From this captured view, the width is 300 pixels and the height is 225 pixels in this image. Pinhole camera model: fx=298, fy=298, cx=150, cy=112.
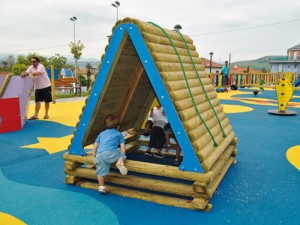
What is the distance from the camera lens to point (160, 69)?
3789 mm

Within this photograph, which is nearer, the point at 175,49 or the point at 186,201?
the point at 186,201

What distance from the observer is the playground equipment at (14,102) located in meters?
8.16

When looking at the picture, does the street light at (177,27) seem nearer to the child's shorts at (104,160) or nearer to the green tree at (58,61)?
the child's shorts at (104,160)

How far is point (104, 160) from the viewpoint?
13.6ft

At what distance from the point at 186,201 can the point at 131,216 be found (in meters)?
0.77

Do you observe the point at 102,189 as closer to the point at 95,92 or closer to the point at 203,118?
the point at 95,92

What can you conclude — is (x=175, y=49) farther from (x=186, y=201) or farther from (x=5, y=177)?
(x=5, y=177)

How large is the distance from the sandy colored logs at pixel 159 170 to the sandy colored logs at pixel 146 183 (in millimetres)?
102

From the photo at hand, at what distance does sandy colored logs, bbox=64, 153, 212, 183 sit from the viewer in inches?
145

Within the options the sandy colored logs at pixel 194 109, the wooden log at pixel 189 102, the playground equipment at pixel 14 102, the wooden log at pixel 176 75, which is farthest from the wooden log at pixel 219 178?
the playground equipment at pixel 14 102

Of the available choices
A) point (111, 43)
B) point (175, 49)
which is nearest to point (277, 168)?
point (175, 49)

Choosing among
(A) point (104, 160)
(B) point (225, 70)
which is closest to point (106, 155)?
(A) point (104, 160)

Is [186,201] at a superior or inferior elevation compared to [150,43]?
inferior

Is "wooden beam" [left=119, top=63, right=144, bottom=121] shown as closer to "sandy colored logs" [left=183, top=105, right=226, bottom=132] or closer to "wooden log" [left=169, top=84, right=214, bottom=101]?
"wooden log" [left=169, top=84, right=214, bottom=101]
